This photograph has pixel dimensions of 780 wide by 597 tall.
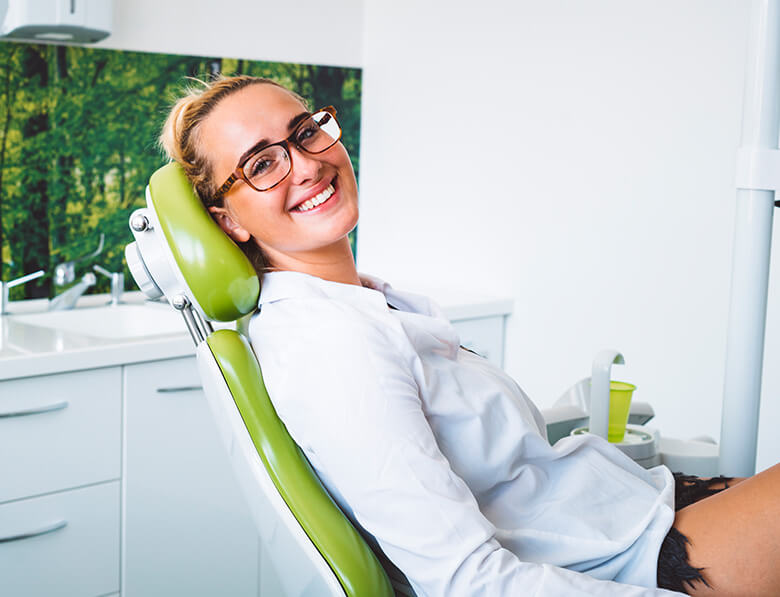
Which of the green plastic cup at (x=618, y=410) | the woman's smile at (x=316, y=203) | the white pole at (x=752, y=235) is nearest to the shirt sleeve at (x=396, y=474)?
the woman's smile at (x=316, y=203)

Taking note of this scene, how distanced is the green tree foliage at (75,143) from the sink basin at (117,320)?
140mm

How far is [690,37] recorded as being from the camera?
2201mm

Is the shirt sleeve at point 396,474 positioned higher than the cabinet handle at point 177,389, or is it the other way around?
the shirt sleeve at point 396,474

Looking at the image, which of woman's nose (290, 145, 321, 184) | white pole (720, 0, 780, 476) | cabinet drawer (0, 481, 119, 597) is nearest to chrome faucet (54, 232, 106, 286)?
cabinet drawer (0, 481, 119, 597)

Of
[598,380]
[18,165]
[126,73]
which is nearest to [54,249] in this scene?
[18,165]

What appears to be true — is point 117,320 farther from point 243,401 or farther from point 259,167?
point 243,401

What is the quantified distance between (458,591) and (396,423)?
0.20m

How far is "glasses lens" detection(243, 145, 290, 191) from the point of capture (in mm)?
1220

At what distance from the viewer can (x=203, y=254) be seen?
113 centimetres

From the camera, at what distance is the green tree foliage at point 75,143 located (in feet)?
7.88

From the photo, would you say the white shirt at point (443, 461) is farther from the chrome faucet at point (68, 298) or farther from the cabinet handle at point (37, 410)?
the chrome faucet at point (68, 298)

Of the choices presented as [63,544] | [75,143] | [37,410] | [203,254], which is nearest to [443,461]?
[203,254]

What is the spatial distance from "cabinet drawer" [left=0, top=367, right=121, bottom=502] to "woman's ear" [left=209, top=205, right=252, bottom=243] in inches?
31.0

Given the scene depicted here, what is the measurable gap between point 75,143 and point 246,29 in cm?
71
